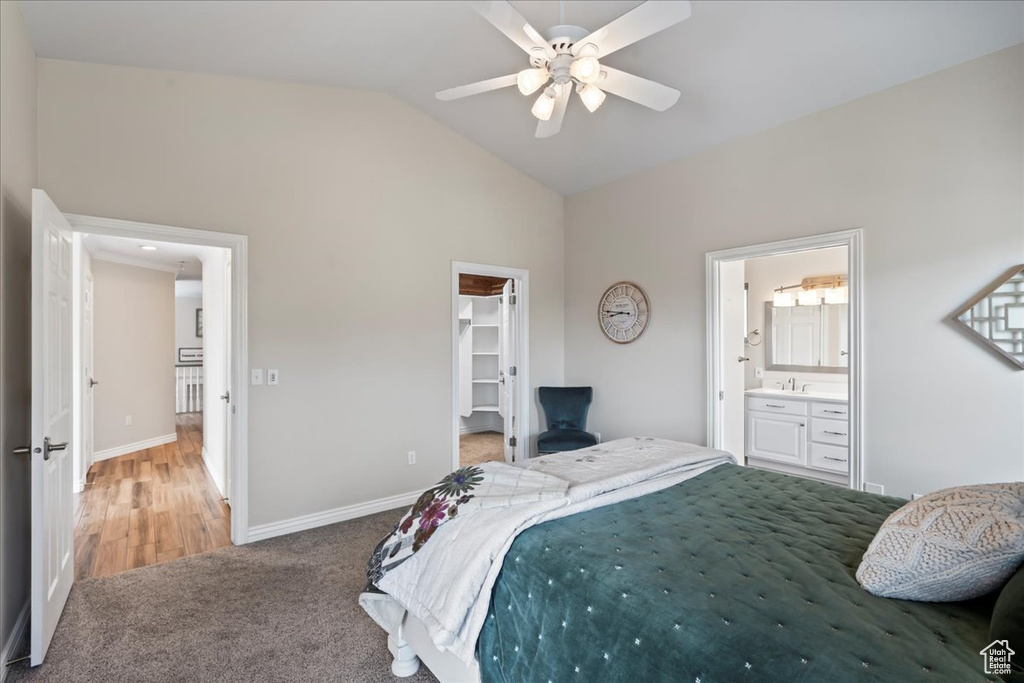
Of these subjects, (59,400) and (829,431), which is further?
(829,431)

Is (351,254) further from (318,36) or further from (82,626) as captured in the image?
(82,626)

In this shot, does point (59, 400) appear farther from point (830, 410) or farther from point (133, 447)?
point (830, 410)

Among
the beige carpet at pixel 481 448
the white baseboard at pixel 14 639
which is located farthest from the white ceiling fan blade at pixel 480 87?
the beige carpet at pixel 481 448

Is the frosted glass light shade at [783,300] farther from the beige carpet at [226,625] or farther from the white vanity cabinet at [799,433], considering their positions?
the beige carpet at [226,625]

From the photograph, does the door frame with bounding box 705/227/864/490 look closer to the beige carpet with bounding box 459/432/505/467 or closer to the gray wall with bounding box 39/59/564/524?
the gray wall with bounding box 39/59/564/524

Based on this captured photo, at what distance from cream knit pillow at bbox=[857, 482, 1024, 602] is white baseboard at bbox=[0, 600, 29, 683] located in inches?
121

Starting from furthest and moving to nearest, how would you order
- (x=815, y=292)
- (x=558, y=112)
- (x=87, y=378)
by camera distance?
1. (x=815, y=292)
2. (x=87, y=378)
3. (x=558, y=112)

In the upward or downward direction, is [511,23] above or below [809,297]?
above

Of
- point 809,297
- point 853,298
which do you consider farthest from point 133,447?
point 809,297

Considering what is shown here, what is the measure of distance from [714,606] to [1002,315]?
262cm

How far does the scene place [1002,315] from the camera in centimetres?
251

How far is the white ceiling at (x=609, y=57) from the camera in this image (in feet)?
7.98

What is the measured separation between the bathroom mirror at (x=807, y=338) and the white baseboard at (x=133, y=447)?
7367 mm

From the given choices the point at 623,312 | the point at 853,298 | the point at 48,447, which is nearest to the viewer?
the point at 48,447
